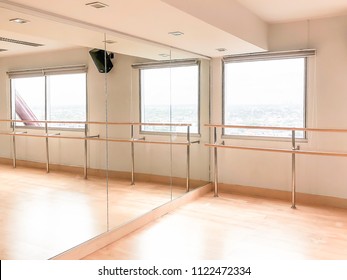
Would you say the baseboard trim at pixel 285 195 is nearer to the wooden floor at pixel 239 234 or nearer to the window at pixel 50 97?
the wooden floor at pixel 239 234

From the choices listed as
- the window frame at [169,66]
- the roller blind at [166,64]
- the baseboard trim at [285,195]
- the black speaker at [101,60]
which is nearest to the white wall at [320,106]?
the baseboard trim at [285,195]

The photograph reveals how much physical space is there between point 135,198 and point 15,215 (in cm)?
137

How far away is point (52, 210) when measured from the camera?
9.00 feet

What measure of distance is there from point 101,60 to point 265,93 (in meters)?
2.38

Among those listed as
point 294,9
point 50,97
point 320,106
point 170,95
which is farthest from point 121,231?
point 294,9

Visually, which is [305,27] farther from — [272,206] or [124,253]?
[124,253]

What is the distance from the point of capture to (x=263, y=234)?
338 centimetres

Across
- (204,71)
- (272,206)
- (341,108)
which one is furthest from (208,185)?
(341,108)

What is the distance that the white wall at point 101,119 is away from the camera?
258 cm

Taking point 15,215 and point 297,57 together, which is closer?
point 15,215

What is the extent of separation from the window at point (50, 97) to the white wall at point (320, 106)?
2.58m

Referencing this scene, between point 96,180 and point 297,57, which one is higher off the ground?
point 297,57

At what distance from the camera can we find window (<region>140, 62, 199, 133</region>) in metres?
3.86

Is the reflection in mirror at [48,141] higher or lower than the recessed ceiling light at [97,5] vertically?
lower
